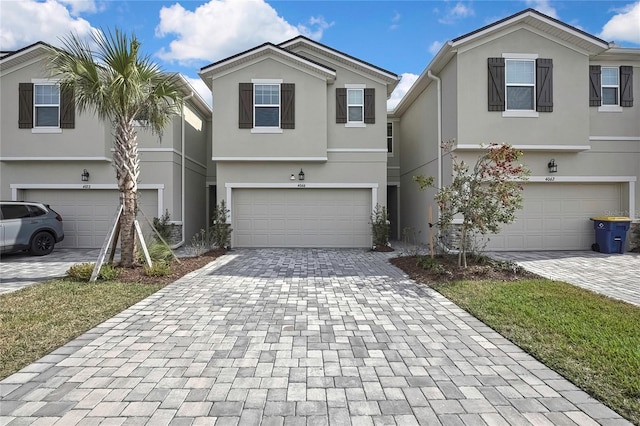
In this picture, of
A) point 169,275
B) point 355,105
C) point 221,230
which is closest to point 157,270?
point 169,275

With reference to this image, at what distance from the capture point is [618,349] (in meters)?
3.62

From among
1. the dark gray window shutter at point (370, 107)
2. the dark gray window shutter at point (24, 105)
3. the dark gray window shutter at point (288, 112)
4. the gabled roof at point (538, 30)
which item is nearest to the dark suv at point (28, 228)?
the dark gray window shutter at point (24, 105)

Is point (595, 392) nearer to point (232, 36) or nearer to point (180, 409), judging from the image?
point (180, 409)

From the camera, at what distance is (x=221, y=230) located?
11.6 metres

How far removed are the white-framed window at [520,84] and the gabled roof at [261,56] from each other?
5.51 meters

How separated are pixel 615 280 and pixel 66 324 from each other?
9724 millimetres

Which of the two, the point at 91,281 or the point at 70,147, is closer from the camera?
the point at 91,281

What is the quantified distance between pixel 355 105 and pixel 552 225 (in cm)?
765

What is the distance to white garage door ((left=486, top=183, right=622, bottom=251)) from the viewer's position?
11188mm

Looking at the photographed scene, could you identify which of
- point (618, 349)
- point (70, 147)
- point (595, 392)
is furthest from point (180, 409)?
point (70, 147)

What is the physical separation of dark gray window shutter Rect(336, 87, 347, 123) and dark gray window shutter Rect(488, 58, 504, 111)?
4.64 m

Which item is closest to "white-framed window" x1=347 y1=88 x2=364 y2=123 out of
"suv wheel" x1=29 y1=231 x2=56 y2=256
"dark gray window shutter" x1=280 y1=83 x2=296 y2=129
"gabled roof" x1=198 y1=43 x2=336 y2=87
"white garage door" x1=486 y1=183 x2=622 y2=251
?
"gabled roof" x1=198 y1=43 x2=336 y2=87

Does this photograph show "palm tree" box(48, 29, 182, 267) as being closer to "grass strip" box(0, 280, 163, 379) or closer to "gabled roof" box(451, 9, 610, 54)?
"grass strip" box(0, 280, 163, 379)

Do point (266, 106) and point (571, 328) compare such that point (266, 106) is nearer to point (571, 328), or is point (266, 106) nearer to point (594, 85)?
point (571, 328)
